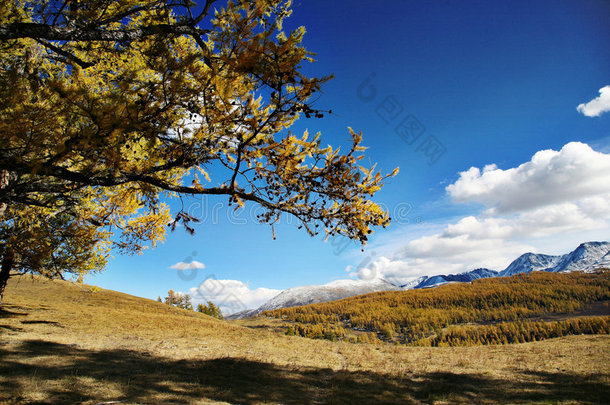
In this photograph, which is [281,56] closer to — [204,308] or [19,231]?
[19,231]

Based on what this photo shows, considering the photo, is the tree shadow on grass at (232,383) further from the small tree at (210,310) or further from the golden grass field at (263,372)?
the small tree at (210,310)

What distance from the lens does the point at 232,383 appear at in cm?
863

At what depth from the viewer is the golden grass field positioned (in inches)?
279

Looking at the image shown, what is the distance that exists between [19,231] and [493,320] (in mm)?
219102

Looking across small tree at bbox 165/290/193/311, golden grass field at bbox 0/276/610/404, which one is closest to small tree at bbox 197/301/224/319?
small tree at bbox 165/290/193/311

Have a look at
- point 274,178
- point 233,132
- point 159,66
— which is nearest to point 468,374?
point 274,178

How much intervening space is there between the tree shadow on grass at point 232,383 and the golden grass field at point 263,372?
27mm

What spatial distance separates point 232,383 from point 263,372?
5.54 feet

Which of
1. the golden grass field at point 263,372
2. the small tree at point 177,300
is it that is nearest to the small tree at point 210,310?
the small tree at point 177,300

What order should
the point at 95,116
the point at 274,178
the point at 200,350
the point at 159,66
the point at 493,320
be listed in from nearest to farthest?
the point at 95,116 < the point at 159,66 < the point at 274,178 < the point at 200,350 < the point at 493,320

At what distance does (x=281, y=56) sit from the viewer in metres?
3.70

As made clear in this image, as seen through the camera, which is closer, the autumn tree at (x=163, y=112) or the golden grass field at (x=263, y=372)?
the autumn tree at (x=163, y=112)

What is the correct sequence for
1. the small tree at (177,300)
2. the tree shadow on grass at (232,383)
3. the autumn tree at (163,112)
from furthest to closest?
the small tree at (177,300), the tree shadow on grass at (232,383), the autumn tree at (163,112)

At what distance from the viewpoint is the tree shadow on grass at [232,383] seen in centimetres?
681
